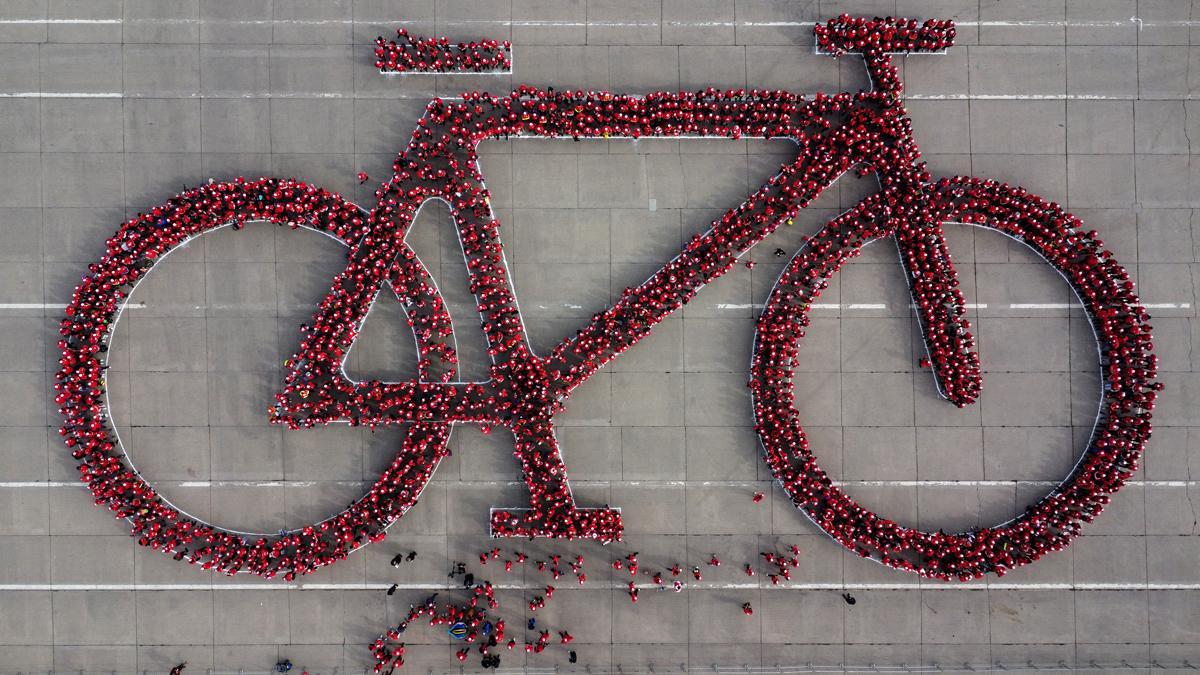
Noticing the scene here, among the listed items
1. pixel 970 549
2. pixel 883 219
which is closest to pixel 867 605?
pixel 970 549

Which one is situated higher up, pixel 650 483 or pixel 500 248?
pixel 500 248

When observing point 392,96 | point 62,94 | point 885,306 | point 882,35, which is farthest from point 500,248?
point 62,94

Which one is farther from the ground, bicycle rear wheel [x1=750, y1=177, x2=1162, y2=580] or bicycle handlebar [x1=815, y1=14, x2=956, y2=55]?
bicycle handlebar [x1=815, y1=14, x2=956, y2=55]

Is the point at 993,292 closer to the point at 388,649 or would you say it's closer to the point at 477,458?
Answer: the point at 477,458

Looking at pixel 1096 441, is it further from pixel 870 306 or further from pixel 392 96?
pixel 392 96

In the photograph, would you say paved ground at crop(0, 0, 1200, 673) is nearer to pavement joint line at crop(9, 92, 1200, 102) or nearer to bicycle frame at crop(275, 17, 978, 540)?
pavement joint line at crop(9, 92, 1200, 102)

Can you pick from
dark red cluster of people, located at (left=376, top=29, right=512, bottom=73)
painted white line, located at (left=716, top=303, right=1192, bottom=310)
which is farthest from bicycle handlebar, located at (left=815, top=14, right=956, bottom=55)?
dark red cluster of people, located at (left=376, top=29, right=512, bottom=73)

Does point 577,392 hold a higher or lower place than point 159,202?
lower
